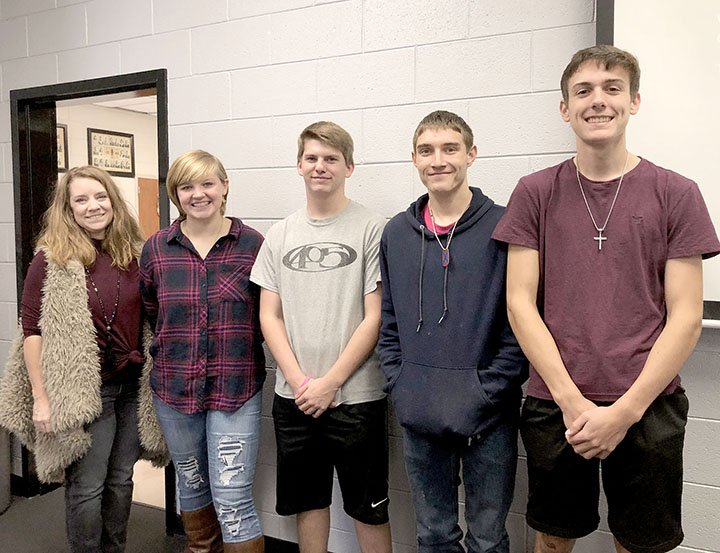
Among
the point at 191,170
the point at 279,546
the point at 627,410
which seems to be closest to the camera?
the point at 627,410

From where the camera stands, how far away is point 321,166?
5.81 feet

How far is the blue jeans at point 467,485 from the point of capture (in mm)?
1579

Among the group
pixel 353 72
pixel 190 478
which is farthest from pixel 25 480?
pixel 353 72

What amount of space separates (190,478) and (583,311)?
137 centimetres

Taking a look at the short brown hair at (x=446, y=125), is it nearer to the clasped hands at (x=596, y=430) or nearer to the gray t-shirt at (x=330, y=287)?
the gray t-shirt at (x=330, y=287)

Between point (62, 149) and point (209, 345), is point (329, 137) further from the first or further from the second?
point (62, 149)

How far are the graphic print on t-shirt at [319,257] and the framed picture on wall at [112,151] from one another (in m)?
3.76

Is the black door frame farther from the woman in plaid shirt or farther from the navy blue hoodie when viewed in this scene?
the navy blue hoodie

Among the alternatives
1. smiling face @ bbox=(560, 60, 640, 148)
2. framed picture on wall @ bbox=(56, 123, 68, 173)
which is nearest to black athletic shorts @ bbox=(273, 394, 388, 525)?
smiling face @ bbox=(560, 60, 640, 148)

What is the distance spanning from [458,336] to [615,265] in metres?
0.41

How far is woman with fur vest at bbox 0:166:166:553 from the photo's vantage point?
75.7 inches

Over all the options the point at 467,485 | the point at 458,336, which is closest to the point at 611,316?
the point at 458,336

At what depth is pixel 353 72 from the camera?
2061 millimetres

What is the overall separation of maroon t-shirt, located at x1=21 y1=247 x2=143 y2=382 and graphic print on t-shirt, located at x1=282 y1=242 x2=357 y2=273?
1.90 feet
